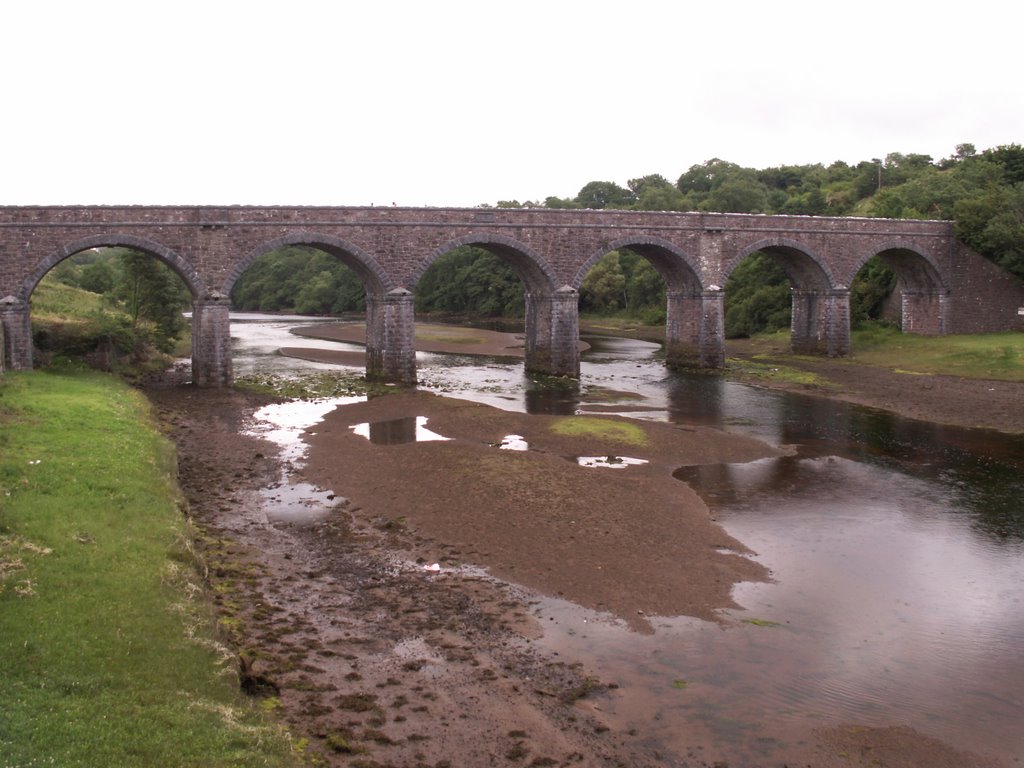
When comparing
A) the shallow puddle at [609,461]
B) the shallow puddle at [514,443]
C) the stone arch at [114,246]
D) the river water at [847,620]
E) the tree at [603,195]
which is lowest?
the river water at [847,620]

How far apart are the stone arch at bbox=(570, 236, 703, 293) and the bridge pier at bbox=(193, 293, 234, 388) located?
1769 centimetres

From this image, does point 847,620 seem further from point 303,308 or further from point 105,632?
point 303,308

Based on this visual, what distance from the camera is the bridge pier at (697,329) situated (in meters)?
48.1

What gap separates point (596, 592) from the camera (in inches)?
598

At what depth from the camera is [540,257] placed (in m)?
43.9

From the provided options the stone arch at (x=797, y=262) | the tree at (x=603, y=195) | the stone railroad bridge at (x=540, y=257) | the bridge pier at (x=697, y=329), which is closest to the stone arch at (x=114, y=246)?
the stone railroad bridge at (x=540, y=257)

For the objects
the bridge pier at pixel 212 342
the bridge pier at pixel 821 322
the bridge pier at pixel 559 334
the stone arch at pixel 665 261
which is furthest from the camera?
the bridge pier at pixel 821 322

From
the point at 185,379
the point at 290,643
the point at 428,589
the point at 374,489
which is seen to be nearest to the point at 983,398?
the point at 374,489

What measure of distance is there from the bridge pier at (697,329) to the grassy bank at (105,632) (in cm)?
3486

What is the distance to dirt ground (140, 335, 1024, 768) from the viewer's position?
10391 millimetres

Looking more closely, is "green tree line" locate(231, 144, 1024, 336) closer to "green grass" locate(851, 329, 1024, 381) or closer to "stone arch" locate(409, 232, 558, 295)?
"green grass" locate(851, 329, 1024, 381)

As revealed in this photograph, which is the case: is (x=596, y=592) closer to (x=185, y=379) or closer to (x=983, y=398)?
(x=983, y=398)

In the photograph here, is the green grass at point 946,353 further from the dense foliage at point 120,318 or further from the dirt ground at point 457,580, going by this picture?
the dense foliage at point 120,318

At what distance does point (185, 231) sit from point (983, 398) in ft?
118
